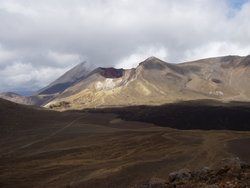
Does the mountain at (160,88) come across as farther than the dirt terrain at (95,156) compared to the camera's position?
Yes

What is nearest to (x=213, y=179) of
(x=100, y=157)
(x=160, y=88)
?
(x=100, y=157)

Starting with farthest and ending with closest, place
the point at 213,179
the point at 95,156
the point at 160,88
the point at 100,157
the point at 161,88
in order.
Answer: the point at 161,88, the point at 160,88, the point at 95,156, the point at 100,157, the point at 213,179

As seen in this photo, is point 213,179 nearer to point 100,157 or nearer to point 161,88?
point 100,157

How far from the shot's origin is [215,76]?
19638 cm

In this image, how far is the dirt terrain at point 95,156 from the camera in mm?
24984

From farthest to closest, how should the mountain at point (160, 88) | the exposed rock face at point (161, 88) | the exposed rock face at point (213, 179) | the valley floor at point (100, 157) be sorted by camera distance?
the mountain at point (160, 88) → the exposed rock face at point (161, 88) → the valley floor at point (100, 157) → the exposed rock face at point (213, 179)

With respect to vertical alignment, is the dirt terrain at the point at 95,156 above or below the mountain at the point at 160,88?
below

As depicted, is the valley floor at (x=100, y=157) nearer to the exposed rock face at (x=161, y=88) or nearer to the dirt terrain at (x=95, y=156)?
the dirt terrain at (x=95, y=156)

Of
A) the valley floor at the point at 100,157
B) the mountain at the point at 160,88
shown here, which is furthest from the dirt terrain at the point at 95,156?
the mountain at the point at 160,88

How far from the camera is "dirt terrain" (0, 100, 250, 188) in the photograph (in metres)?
25.0

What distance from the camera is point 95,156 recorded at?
3478 centimetres

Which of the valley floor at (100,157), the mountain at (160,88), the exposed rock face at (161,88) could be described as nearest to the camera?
the valley floor at (100,157)

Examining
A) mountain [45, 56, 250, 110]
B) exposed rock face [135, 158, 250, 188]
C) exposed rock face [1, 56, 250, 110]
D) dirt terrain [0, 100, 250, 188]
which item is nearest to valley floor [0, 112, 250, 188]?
dirt terrain [0, 100, 250, 188]

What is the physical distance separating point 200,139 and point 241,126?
36.9 meters
